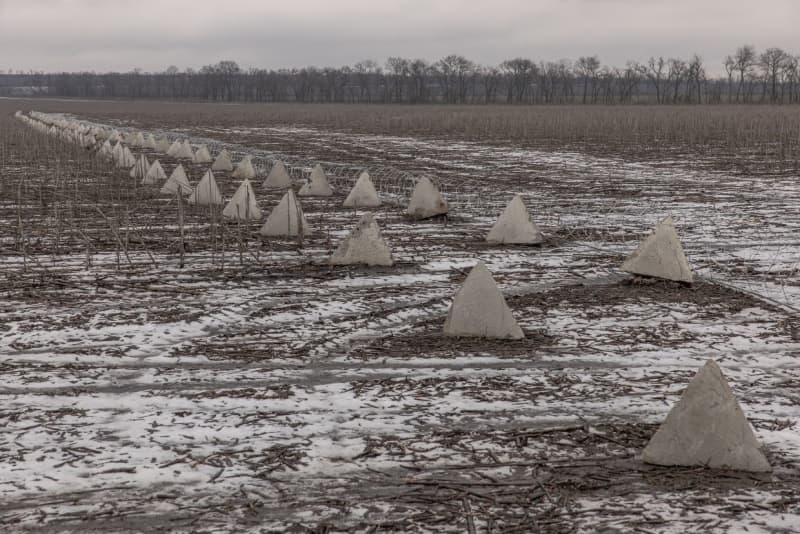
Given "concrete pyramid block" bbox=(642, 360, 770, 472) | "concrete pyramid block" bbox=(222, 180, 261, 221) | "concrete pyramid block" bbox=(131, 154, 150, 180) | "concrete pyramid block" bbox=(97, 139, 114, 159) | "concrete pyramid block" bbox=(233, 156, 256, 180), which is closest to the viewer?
"concrete pyramid block" bbox=(642, 360, 770, 472)

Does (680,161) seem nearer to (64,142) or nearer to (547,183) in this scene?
(547,183)

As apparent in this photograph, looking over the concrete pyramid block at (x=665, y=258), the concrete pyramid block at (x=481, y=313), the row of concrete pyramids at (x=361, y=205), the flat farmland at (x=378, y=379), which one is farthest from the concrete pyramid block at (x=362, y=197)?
the concrete pyramid block at (x=481, y=313)

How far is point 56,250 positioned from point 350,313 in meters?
5.28

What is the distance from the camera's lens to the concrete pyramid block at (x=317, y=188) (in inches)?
754

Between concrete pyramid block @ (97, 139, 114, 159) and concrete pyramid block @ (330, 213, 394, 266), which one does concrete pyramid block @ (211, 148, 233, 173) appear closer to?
concrete pyramid block @ (97, 139, 114, 159)

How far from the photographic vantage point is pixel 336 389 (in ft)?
20.9

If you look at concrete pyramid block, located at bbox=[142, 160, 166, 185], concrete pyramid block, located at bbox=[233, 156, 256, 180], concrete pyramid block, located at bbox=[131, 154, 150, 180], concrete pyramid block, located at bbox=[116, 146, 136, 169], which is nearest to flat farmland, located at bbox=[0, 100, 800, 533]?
concrete pyramid block, located at bbox=[142, 160, 166, 185]

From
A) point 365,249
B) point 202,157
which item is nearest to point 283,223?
point 365,249

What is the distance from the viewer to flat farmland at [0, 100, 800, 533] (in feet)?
15.1

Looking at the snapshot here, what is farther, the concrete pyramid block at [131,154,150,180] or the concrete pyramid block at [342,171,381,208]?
the concrete pyramid block at [131,154,150,180]

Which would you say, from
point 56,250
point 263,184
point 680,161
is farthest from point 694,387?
point 680,161

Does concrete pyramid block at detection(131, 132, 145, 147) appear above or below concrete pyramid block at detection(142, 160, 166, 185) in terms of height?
above

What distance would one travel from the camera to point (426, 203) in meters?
15.3

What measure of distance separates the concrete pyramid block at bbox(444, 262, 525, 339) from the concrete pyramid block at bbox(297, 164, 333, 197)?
459 inches
